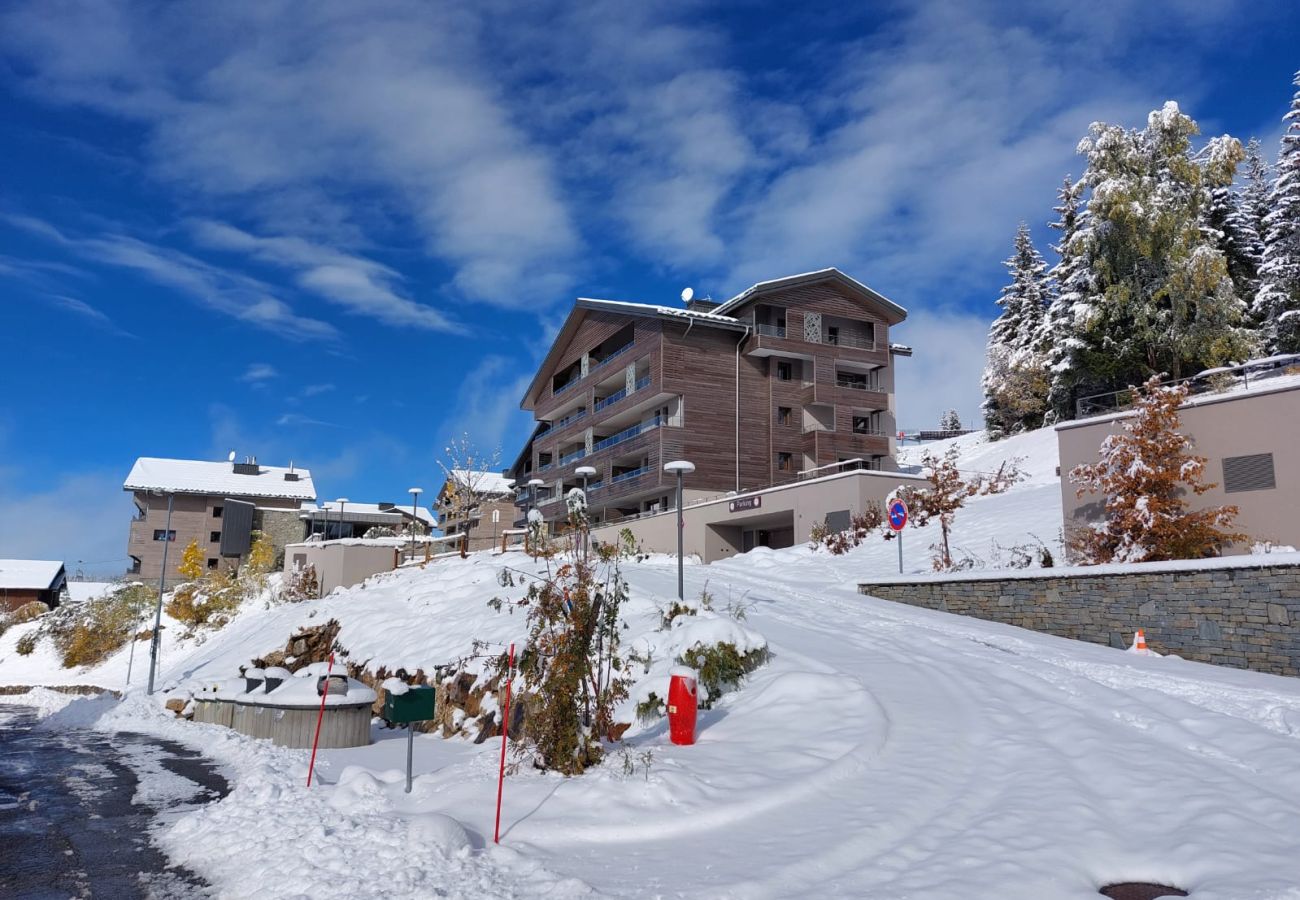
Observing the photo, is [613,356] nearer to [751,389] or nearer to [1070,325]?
[751,389]

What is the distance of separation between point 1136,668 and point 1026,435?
106 feet

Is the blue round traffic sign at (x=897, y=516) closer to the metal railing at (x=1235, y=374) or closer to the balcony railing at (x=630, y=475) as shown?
the metal railing at (x=1235, y=374)

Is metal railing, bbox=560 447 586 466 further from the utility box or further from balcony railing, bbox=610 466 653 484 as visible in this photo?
the utility box

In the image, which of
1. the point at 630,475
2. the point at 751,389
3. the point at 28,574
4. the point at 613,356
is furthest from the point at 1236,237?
the point at 28,574

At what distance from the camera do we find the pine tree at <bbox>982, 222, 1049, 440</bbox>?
1866 inches

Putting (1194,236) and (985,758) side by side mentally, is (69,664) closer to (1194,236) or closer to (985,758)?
Answer: (985,758)

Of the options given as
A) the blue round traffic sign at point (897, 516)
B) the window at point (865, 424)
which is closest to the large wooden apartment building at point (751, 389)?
the window at point (865, 424)

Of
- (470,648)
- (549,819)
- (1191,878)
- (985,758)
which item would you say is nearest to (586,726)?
(549,819)

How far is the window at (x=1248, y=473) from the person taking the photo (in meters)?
16.3

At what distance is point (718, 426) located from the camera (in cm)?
4141

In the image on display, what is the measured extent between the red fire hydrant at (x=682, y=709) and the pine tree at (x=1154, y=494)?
11724 mm

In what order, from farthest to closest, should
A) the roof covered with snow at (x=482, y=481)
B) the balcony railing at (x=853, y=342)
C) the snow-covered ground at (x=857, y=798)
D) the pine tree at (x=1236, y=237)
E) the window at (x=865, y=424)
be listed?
1. the roof covered with snow at (x=482, y=481)
2. the balcony railing at (x=853, y=342)
3. the window at (x=865, y=424)
4. the pine tree at (x=1236, y=237)
5. the snow-covered ground at (x=857, y=798)

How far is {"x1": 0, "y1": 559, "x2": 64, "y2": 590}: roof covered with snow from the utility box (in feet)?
225

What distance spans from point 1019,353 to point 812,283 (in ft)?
47.1
